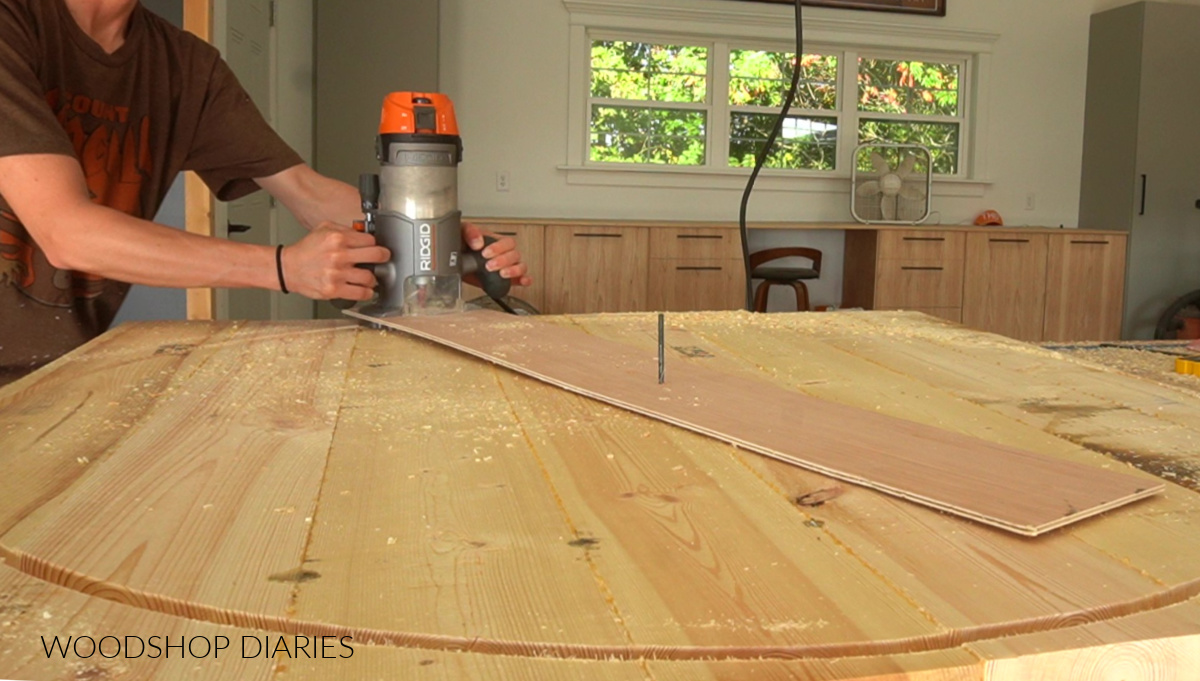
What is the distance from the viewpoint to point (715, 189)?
612 centimetres

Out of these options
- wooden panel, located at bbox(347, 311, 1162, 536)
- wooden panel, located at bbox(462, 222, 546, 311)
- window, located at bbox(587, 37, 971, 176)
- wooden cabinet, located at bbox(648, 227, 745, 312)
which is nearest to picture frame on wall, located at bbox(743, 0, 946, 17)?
window, located at bbox(587, 37, 971, 176)

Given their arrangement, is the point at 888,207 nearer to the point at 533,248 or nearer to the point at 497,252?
the point at 533,248

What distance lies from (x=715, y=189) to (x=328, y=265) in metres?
4.75

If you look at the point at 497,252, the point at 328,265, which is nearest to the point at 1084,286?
the point at 497,252

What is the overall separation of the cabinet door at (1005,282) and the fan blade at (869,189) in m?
0.59

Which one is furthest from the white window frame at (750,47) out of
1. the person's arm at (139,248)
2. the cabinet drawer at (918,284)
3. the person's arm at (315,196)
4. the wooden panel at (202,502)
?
the wooden panel at (202,502)

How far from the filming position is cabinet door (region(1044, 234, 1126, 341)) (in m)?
6.05

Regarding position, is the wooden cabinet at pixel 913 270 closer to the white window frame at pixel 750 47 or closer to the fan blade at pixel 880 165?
the fan blade at pixel 880 165

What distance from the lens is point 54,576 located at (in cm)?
62

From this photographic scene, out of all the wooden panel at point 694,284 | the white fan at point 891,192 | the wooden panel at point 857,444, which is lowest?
the wooden panel at point 694,284

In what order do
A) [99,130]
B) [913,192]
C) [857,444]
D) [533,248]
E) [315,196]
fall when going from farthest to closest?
[913,192]
[533,248]
[315,196]
[99,130]
[857,444]

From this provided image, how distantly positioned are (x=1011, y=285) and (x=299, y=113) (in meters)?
4.05

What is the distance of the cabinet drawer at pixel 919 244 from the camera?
18.9 ft

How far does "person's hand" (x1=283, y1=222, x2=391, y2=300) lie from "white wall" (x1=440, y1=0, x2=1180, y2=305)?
13.8 ft
